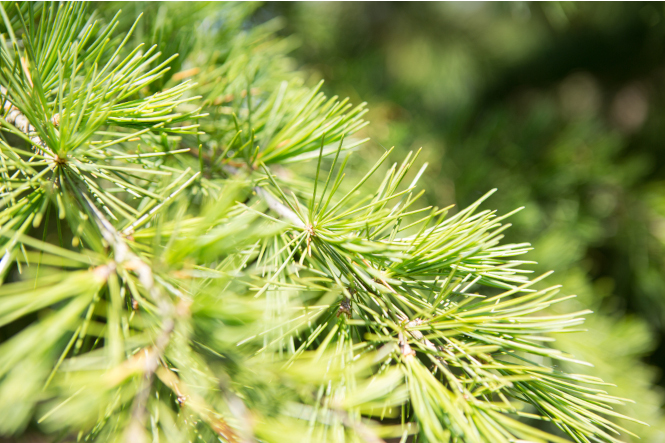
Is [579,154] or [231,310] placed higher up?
[579,154]

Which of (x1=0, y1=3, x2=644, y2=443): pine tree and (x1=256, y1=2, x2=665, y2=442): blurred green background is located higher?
(x1=256, y1=2, x2=665, y2=442): blurred green background

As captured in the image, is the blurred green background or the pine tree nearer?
the pine tree

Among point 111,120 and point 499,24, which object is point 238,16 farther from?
point 499,24

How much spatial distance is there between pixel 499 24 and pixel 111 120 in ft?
4.77

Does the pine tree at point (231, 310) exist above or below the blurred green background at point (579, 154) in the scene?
below

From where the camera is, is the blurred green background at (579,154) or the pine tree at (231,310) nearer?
the pine tree at (231,310)

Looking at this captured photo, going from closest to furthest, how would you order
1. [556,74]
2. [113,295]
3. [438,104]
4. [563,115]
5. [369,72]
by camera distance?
[113,295], [369,72], [563,115], [438,104], [556,74]

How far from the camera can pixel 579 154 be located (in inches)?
33.5

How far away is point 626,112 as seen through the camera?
1108 mm

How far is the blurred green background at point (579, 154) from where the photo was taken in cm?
73

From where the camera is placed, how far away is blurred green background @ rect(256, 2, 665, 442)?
725 mm

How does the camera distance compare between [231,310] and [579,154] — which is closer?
[231,310]

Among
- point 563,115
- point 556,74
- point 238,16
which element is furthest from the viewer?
point 556,74

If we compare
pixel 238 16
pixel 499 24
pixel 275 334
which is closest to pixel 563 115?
pixel 499 24
